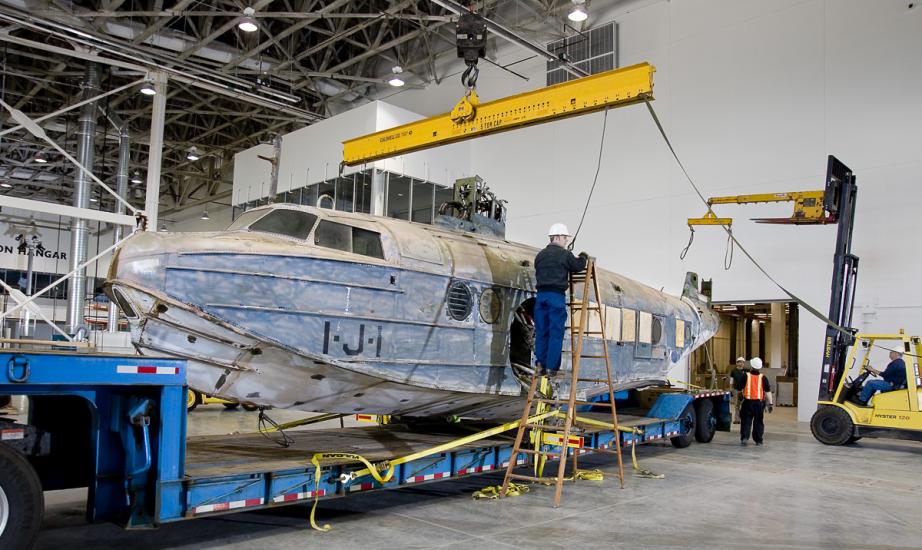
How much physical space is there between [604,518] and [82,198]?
65.7ft

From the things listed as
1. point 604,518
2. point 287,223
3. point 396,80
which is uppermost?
point 396,80

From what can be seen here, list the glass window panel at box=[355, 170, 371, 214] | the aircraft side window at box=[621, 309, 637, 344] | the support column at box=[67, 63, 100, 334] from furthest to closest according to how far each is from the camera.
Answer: the glass window panel at box=[355, 170, 371, 214] → the support column at box=[67, 63, 100, 334] → the aircraft side window at box=[621, 309, 637, 344]

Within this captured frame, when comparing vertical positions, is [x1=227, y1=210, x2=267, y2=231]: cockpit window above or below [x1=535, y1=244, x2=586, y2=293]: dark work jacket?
above

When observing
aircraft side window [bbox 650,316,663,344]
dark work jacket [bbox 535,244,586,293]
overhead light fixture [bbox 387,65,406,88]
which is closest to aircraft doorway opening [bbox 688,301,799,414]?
aircraft side window [bbox 650,316,663,344]

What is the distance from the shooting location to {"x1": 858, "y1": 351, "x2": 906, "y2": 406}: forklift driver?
14328 mm

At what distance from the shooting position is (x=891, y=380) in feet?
47.6

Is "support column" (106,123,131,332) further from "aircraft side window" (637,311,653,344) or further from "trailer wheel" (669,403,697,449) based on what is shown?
"trailer wheel" (669,403,697,449)

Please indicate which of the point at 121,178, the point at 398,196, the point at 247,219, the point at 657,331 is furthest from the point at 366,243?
the point at 121,178

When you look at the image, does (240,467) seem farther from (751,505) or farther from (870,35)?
(870,35)

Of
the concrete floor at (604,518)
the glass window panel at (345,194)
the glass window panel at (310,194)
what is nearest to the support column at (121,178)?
the glass window panel at (310,194)

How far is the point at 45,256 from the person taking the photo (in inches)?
1358

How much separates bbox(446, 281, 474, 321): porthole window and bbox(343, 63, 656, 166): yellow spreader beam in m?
3.61

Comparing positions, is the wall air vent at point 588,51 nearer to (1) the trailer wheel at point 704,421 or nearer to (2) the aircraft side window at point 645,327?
(1) the trailer wheel at point 704,421

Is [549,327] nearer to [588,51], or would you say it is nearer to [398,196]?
[398,196]
